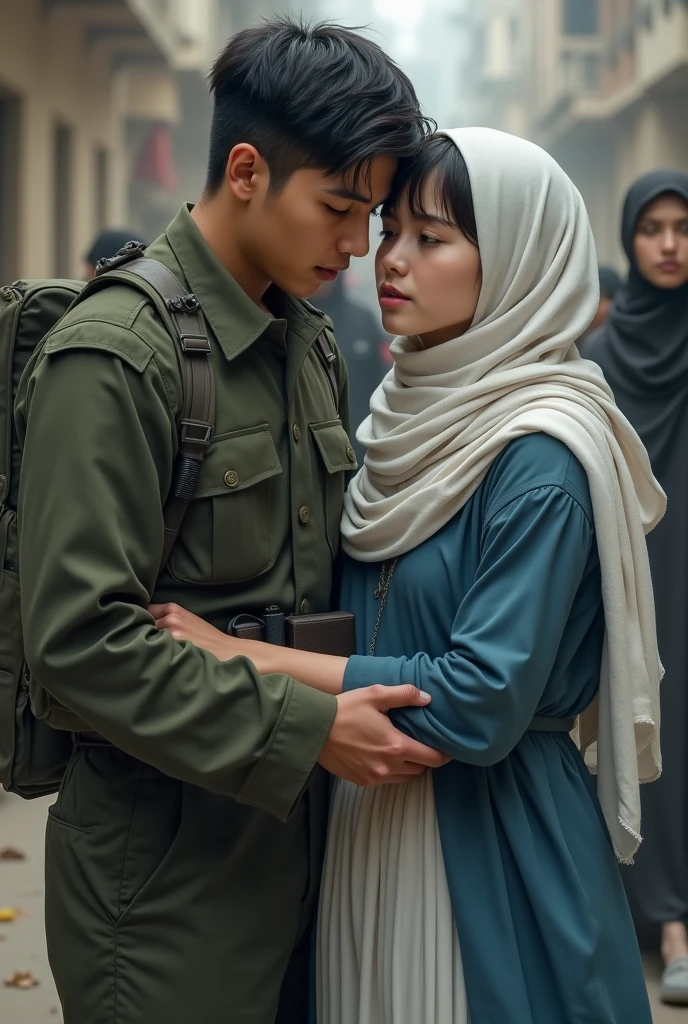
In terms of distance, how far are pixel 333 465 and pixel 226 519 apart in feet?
1.06

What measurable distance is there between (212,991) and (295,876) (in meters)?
0.23

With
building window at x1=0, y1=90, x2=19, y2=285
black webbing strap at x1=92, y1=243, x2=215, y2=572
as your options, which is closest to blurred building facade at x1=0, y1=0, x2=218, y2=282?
building window at x1=0, y1=90, x2=19, y2=285

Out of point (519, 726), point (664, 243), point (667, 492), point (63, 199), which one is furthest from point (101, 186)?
point (519, 726)

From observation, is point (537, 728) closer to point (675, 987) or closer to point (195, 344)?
point (195, 344)

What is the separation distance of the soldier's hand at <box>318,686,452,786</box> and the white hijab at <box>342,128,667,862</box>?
27cm

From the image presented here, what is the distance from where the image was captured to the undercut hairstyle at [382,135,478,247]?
80.3 inches

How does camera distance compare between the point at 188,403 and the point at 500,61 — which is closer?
Result: the point at 188,403

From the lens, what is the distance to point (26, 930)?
429 centimetres

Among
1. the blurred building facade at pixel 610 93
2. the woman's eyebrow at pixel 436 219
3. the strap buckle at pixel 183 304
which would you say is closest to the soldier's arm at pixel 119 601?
the strap buckle at pixel 183 304

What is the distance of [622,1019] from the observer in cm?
197

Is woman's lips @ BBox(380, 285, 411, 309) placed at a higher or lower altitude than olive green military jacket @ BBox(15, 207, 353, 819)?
higher

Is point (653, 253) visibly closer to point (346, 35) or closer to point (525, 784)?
point (346, 35)

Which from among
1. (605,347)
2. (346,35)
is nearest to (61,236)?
(605,347)

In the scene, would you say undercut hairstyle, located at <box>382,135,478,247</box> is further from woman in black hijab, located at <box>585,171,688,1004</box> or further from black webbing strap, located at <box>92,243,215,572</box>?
woman in black hijab, located at <box>585,171,688,1004</box>
